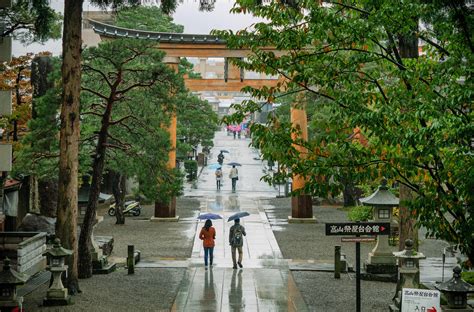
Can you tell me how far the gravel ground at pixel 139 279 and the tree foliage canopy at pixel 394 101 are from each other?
636cm

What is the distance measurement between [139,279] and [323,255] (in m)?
7.64

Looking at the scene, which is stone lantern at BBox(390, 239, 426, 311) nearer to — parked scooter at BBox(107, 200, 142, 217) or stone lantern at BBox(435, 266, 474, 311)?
stone lantern at BBox(435, 266, 474, 311)

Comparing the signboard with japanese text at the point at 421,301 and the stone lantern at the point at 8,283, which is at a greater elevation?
the signboard with japanese text at the point at 421,301

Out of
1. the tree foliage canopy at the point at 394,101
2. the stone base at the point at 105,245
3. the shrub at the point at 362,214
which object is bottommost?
the stone base at the point at 105,245

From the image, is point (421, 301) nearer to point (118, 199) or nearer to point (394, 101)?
point (394, 101)

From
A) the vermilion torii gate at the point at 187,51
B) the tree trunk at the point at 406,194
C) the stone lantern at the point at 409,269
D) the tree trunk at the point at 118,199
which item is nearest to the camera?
the tree trunk at the point at 406,194

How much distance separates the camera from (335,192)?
498 inches

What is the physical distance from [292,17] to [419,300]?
5.91m

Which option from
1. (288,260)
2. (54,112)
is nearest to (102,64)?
(54,112)

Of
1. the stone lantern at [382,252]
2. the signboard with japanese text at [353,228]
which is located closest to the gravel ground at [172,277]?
the stone lantern at [382,252]

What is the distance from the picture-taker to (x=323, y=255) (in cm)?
2631

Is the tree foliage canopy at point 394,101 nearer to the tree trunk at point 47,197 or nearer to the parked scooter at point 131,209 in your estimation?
the tree trunk at point 47,197

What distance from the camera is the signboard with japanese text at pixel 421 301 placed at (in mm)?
11906

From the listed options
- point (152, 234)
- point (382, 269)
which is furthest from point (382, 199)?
point (152, 234)
